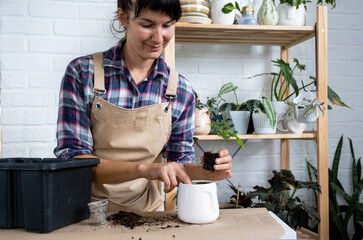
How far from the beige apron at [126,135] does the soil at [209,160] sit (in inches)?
12.7

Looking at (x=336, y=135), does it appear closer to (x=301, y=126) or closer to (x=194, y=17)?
(x=301, y=126)

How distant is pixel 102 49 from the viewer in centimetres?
215

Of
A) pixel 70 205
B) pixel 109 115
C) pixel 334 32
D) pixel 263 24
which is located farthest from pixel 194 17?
pixel 70 205

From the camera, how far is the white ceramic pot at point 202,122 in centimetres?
187

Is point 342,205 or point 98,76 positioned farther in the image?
point 342,205

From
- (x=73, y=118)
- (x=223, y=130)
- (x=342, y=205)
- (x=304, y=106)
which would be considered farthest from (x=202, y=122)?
(x=342, y=205)

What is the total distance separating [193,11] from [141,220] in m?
1.25

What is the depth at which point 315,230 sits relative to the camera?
2324 millimetres

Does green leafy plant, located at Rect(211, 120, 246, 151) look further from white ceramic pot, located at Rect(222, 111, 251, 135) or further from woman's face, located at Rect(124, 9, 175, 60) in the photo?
woman's face, located at Rect(124, 9, 175, 60)

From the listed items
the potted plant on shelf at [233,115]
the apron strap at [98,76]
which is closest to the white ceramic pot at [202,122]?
the potted plant on shelf at [233,115]

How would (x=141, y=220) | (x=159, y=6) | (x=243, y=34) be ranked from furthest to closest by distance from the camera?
(x=243, y=34)
(x=159, y=6)
(x=141, y=220)

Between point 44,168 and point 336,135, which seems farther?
point 336,135

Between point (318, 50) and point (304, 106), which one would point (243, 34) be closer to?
point (318, 50)

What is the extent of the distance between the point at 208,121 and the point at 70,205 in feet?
3.68
